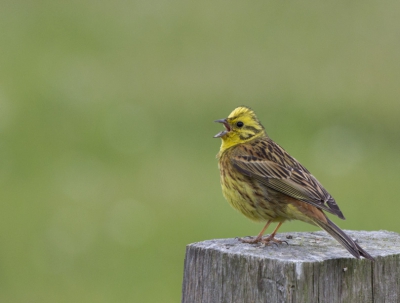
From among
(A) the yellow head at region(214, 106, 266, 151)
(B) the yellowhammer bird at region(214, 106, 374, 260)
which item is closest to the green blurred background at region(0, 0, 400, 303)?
(A) the yellow head at region(214, 106, 266, 151)

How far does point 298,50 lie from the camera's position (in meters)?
17.6

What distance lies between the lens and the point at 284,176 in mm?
6129

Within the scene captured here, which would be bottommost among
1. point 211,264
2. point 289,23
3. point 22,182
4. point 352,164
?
point 211,264

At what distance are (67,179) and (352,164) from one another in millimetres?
4305

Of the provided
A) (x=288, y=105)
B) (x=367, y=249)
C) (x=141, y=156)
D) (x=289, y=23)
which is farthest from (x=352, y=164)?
(x=367, y=249)

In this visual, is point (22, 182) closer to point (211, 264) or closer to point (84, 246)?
point (84, 246)

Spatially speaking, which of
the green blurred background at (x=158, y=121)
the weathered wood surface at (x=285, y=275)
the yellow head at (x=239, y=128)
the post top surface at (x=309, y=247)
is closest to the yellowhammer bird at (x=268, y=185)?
the yellow head at (x=239, y=128)

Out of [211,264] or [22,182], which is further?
[22,182]

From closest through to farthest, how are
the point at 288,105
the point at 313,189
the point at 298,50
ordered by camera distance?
the point at 313,189
the point at 288,105
the point at 298,50

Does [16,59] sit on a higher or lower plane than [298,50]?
lower

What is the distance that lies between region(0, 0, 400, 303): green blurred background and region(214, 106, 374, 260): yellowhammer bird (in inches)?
131

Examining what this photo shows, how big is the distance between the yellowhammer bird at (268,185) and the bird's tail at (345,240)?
0.5 inches

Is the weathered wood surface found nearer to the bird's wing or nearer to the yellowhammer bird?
the yellowhammer bird

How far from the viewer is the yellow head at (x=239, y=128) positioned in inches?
270
